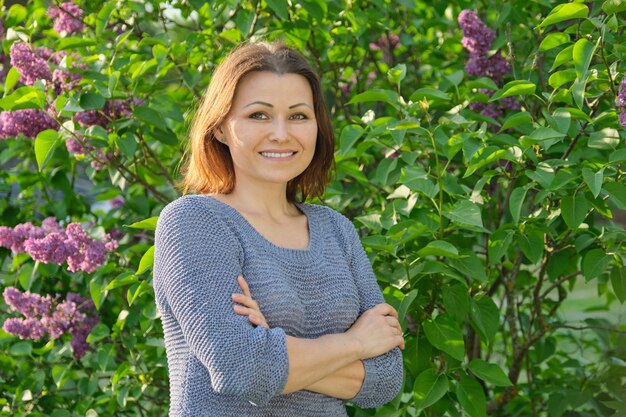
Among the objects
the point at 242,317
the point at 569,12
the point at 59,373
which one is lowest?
the point at 59,373

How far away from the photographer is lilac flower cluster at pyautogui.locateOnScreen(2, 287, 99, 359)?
2.71m

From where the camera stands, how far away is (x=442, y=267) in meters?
2.20

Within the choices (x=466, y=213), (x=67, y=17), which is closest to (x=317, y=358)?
(x=466, y=213)

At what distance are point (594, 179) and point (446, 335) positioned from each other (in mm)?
460

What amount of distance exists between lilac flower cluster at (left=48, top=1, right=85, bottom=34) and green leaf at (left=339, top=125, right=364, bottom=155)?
914 mm

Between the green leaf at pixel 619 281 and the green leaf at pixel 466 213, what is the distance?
567 millimetres

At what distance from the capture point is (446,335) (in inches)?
89.0

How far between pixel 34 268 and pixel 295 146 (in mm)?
1259

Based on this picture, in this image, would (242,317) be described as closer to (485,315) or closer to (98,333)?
(485,315)

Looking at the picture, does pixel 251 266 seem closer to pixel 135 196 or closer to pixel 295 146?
pixel 295 146

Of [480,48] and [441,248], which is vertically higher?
[480,48]

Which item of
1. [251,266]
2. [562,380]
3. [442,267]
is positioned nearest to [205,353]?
[251,266]

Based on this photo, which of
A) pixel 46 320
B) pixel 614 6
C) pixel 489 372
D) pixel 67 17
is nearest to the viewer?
pixel 614 6

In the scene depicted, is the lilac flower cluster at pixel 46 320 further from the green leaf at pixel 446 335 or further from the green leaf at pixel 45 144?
the green leaf at pixel 446 335
